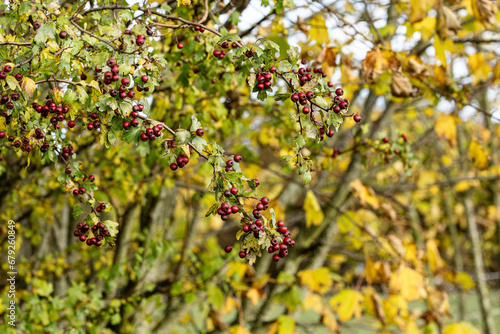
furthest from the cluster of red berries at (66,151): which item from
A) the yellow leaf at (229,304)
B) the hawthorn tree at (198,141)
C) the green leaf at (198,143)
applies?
Result: the yellow leaf at (229,304)

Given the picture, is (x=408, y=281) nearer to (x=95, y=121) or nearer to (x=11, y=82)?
(x=95, y=121)

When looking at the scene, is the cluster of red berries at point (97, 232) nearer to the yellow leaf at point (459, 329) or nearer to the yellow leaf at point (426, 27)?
the yellow leaf at point (426, 27)

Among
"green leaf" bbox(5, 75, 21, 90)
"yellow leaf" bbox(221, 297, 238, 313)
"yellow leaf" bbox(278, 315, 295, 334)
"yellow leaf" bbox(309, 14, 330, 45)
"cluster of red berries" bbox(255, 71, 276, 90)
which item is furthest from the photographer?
"yellow leaf" bbox(221, 297, 238, 313)

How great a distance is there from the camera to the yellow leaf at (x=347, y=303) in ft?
11.1

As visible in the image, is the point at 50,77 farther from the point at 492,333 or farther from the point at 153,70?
the point at 492,333

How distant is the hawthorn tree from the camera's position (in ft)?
4.33

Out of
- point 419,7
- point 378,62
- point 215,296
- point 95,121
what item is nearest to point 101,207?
point 95,121

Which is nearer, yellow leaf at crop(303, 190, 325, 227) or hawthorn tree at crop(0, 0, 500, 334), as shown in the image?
hawthorn tree at crop(0, 0, 500, 334)

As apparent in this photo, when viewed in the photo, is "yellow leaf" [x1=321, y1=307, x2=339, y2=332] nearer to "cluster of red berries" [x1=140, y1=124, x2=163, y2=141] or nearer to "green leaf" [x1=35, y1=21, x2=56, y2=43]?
"cluster of red berries" [x1=140, y1=124, x2=163, y2=141]

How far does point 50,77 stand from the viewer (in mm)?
1428

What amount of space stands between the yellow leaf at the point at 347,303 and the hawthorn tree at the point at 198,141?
0.05 feet

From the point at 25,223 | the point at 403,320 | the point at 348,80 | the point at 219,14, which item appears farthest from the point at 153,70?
the point at 403,320

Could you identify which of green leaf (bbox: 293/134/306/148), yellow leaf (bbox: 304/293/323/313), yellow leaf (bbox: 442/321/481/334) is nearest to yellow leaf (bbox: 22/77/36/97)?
green leaf (bbox: 293/134/306/148)

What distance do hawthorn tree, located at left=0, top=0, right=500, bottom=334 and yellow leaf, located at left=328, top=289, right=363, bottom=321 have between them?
2cm
